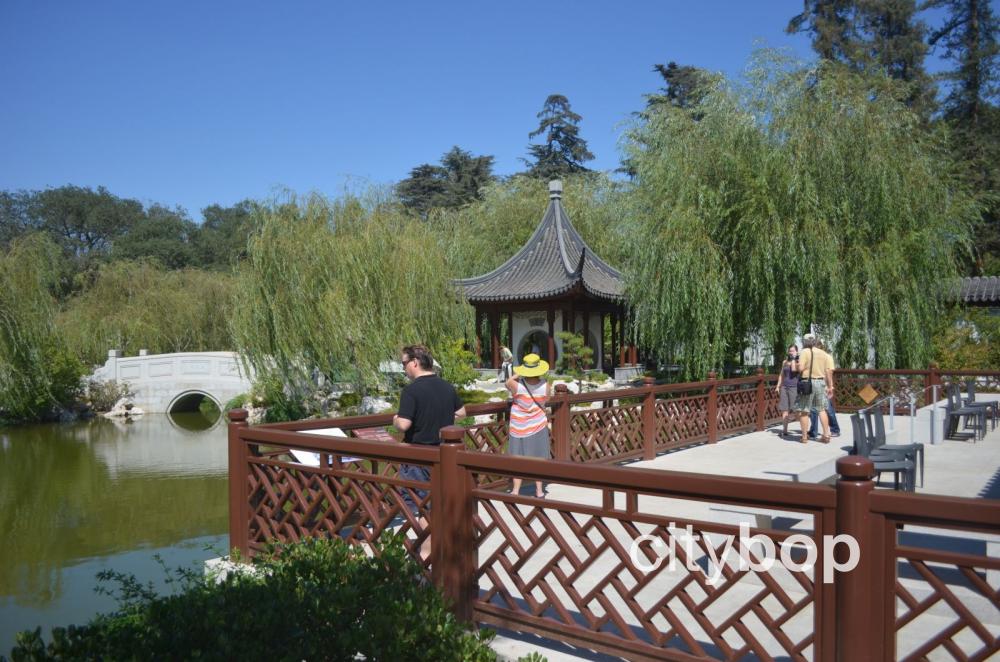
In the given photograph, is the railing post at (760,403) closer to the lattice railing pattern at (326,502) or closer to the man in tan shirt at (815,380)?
the man in tan shirt at (815,380)

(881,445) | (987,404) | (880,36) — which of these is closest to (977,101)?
(880,36)

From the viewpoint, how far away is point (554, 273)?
21672 millimetres

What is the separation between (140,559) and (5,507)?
4978 mm

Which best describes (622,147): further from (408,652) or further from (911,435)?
(408,652)

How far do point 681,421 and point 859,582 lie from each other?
23.4ft

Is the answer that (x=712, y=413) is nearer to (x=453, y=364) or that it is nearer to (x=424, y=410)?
(x=424, y=410)

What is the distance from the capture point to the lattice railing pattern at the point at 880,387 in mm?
13031

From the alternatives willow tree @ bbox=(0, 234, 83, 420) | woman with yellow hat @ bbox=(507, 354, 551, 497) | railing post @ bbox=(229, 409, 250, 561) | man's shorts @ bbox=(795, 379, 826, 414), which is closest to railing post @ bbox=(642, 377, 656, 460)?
man's shorts @ bbox=(795, 379, 826, 414)

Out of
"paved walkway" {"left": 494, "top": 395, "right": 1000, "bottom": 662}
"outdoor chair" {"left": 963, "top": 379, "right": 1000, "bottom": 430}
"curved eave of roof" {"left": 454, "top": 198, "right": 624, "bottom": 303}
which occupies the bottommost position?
"paved walkway" {"left": 494, "top": 395, "right": 1000, "bottom": 662}

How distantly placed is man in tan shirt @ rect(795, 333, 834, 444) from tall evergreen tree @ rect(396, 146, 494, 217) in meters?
32.5

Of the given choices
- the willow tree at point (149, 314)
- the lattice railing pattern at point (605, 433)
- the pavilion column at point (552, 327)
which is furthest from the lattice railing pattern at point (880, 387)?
the willow tree at point (149, 314)

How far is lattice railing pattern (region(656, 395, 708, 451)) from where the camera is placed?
9.12 meters

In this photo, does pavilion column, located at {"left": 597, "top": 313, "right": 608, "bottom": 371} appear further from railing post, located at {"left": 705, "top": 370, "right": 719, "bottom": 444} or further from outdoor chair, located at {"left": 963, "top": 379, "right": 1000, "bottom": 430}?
railing post, located at {"left": 705, "top": 370, "right": 719, "bottom": 444}

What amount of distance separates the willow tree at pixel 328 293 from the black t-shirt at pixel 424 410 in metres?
11.2
